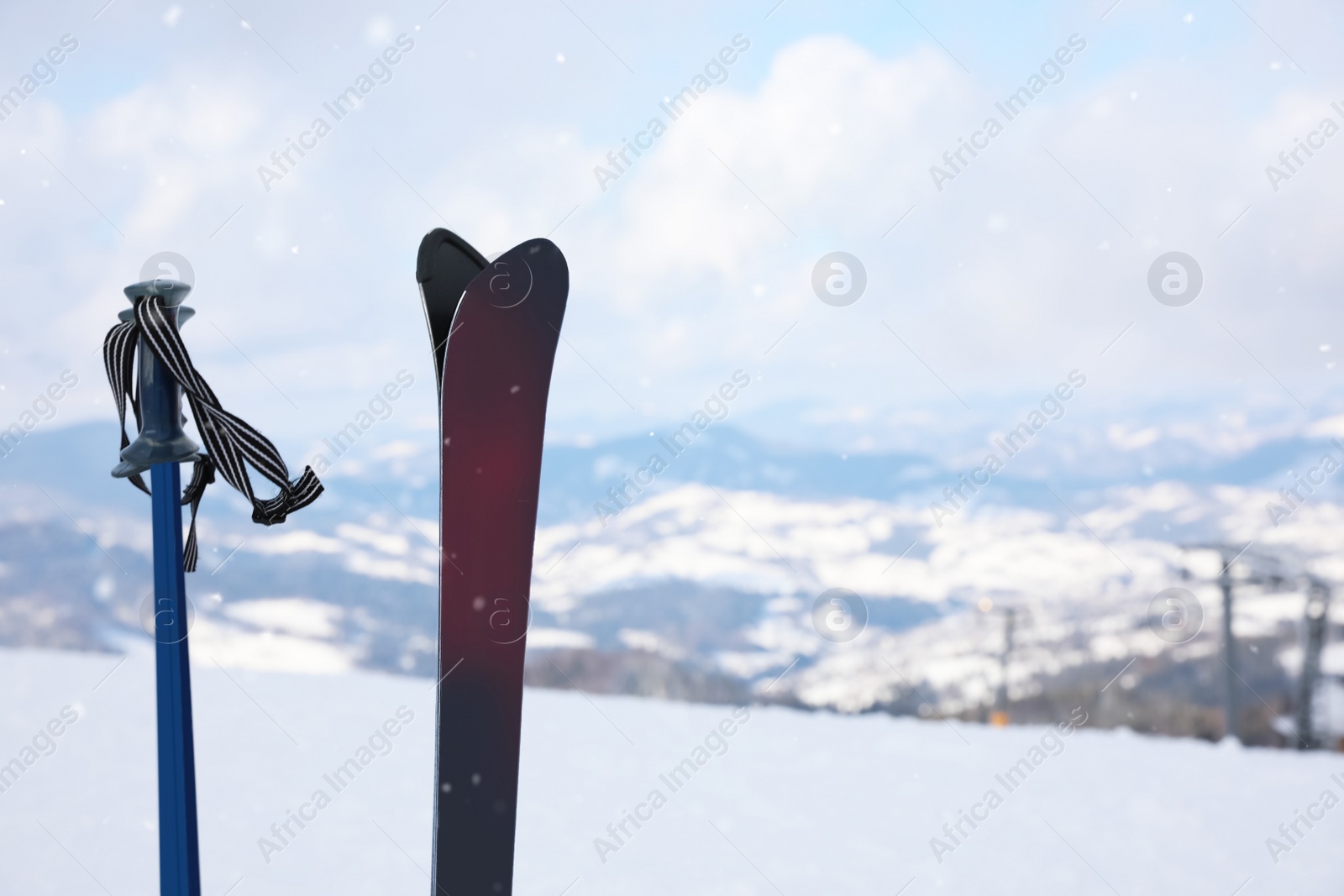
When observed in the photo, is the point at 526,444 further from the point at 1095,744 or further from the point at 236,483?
the point at 1095,744

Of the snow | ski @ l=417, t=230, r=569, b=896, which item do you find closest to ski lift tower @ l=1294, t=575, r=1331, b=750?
the snow

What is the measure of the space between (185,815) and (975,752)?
2.12 meters

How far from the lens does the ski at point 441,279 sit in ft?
4.49

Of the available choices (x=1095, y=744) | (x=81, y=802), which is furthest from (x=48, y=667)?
(x=1095, y=744)

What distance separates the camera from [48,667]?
3270 mm

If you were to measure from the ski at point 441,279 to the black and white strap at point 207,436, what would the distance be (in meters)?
0.25

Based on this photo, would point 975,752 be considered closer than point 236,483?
No

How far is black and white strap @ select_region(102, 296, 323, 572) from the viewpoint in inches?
47.4

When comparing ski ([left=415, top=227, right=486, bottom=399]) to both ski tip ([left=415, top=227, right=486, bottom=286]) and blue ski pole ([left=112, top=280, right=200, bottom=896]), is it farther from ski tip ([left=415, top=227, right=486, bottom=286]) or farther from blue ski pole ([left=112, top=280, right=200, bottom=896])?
blue ski pole ([left=112, top=280, right=200, bottom=896])

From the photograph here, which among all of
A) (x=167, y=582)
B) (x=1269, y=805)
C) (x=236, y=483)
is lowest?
(x=1269, y=805)

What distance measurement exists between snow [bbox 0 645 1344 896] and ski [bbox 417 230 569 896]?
53 centimetres

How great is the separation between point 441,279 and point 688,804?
1.50 m

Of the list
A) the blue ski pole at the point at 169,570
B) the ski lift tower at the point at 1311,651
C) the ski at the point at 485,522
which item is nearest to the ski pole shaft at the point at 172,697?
the blue ski pole at the point at 169,570

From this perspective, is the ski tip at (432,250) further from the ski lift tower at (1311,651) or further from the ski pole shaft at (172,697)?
the ski lift tower at (1311,651)
